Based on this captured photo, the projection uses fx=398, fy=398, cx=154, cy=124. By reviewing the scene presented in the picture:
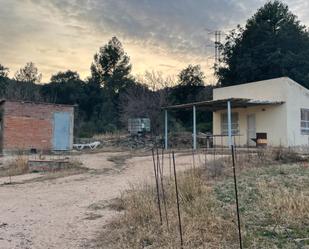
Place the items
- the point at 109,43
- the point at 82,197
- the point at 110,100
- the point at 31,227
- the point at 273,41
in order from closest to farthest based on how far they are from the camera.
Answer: the point at 31,227 → the point at 82,197 → the point at 273,41 → the point at 110,100 → the point at 109,43

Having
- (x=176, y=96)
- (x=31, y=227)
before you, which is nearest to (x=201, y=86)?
(x=176, y=96)

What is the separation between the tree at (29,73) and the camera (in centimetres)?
4542

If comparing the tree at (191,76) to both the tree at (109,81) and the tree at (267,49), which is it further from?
the tree at (109,81)

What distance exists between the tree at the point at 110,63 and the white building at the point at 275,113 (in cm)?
2192

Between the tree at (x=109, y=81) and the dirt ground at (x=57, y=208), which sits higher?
the tree at (x=109, y=81)

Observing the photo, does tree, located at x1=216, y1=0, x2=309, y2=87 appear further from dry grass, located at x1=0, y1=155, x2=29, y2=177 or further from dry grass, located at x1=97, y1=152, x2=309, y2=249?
dry grass, located at x1=97, y1=152, x2=309, y2=249

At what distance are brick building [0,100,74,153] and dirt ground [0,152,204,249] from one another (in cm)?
868

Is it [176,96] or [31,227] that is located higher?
[176,96]

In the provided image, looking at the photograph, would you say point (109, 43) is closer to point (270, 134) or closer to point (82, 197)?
point (270, 134)

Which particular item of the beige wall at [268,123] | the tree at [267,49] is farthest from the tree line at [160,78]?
the beige wall at [268,123]

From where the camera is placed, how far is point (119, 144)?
27.3 metres

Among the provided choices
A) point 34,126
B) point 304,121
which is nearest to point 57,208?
point 34,126

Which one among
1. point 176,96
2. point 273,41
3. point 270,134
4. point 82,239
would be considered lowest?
point 82,239

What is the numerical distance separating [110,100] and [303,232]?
36.7 m
